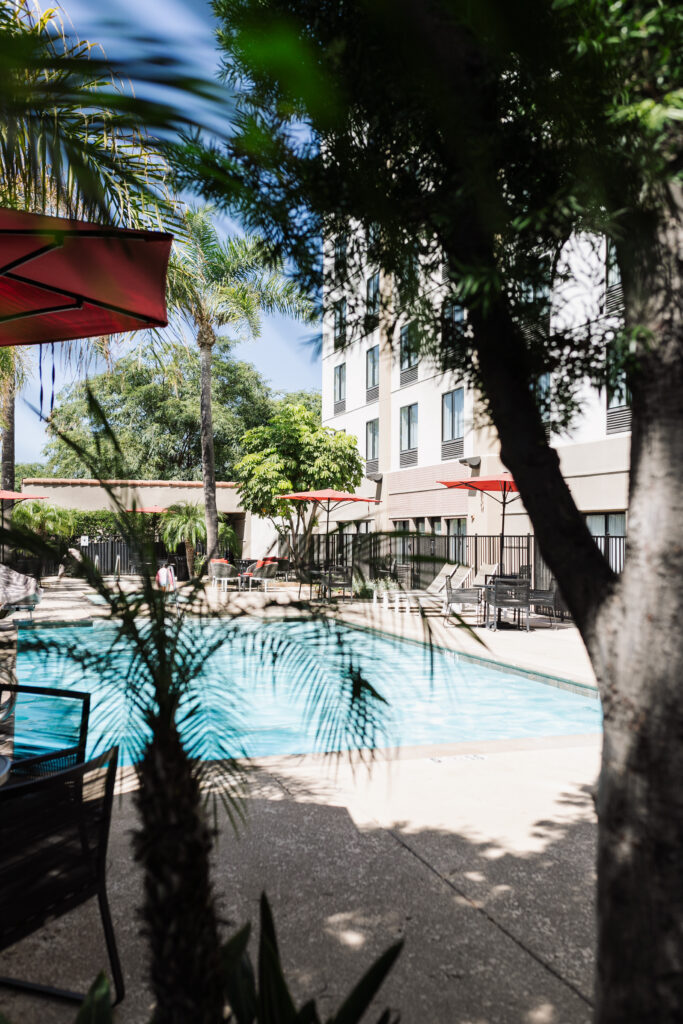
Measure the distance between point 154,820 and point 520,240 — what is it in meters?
1.85

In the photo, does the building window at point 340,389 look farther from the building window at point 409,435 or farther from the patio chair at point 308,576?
the patio chair at point 308,576

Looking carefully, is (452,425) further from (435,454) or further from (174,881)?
(174,881)

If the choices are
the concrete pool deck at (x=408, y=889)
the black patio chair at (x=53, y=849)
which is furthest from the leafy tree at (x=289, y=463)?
the black patio chair at (x=53, y=849)

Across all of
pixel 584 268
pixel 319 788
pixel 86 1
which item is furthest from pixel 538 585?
pixel 86 1

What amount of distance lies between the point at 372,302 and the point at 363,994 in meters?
1.99

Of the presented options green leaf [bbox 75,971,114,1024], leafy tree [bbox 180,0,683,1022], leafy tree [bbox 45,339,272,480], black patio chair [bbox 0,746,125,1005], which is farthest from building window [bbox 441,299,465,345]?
leafy tree [bbox 45,339,272,480]

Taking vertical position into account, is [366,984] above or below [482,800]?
above

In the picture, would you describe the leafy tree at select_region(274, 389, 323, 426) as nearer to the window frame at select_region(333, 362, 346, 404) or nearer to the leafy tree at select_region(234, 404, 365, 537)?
the window frame at select_region(333, 362, 346, 404)

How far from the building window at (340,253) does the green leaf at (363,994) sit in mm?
1942

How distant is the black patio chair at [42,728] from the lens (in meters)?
3.54

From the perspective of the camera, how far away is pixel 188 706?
2240mm

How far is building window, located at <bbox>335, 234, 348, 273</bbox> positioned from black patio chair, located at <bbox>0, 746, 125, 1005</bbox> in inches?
66.9

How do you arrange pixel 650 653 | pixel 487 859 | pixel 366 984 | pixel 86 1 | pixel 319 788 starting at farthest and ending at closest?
pixel 319 788 < pixel 487 859 < pixel 366 984 < pixel 650 653 < pixel 86 1

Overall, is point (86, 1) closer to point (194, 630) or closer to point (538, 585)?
point (194, 630)
